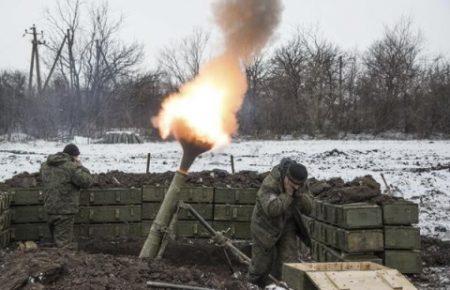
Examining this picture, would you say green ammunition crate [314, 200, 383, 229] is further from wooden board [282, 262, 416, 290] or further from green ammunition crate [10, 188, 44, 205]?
green ammunition crate [10, 188, 44, 205]

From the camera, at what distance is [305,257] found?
10.8 meters

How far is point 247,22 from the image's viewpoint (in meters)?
8.96

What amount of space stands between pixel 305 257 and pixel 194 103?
149 inches

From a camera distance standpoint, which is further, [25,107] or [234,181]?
[25,107]

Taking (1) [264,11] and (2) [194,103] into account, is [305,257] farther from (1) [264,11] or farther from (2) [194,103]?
(1) [264,11]

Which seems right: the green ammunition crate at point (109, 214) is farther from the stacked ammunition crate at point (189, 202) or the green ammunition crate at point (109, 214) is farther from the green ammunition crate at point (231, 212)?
the green ammunition crate at point (231, 212)

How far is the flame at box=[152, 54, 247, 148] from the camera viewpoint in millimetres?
8719

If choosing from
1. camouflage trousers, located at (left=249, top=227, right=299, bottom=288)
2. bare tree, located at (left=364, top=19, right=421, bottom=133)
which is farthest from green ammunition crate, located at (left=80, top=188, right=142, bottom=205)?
bare tree, located at (left=364, top=19, right=421, bottom=133)

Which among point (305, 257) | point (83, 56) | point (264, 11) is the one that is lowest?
point (305, 257)

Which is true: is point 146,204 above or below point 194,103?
below

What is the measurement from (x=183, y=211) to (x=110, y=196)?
1519mm

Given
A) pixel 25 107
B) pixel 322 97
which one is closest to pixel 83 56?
pixel 25 107

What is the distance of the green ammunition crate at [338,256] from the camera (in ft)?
29.0

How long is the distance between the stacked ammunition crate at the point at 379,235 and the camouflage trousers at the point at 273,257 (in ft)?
4.55
